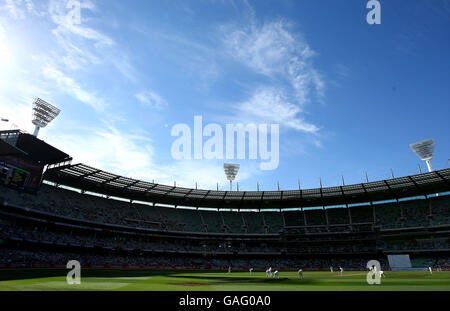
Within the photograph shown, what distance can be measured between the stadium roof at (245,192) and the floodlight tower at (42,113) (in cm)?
959

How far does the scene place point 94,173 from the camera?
176 feet

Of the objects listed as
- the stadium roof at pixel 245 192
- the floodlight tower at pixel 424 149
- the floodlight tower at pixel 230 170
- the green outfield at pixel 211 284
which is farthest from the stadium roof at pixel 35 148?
the floodlight tower at pixel 424 149

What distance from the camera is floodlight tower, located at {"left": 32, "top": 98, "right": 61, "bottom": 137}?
165 feet

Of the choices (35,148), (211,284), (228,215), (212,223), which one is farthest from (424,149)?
(35,148)

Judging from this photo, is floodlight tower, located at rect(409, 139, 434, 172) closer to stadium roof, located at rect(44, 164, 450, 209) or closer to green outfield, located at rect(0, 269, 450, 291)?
stadium roof, located at rect(44, 164, 450, 209)

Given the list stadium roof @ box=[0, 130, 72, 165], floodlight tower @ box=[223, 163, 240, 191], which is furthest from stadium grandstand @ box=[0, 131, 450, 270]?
floodlight tower @ box=[223, 163, 240, 191]

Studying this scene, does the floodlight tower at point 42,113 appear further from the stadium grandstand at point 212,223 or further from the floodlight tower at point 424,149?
the floodlight tower at point 424,149

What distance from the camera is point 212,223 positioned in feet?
235

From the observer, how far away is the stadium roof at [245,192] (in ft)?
181

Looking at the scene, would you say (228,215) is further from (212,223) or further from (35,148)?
(35,148)

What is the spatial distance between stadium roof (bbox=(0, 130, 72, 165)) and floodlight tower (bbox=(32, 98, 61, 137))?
854 cm
